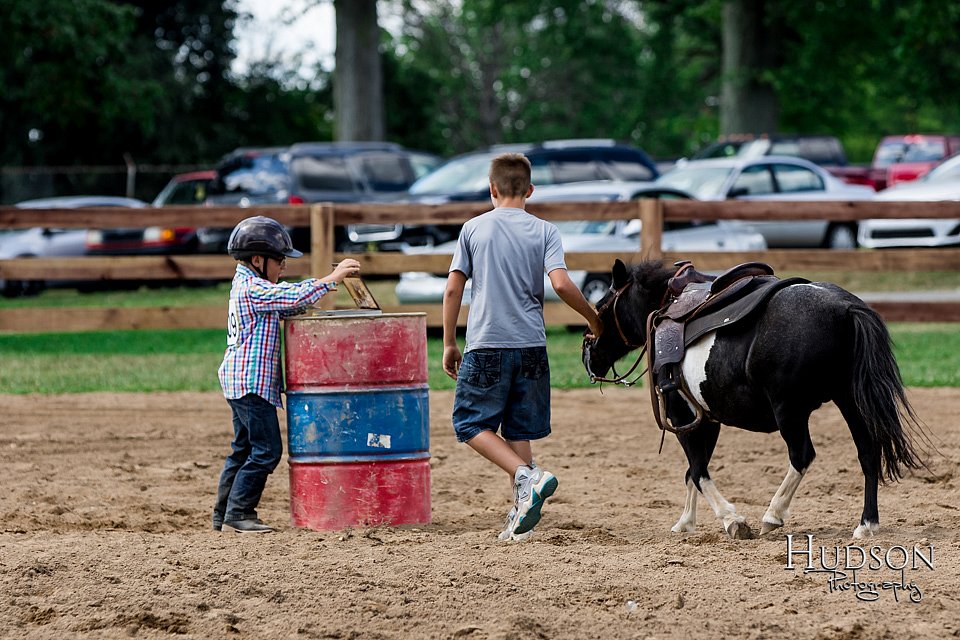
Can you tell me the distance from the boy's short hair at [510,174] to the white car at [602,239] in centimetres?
752

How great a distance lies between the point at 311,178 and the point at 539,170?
11.5 ft

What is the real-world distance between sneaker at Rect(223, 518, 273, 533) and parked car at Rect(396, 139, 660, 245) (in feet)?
36.1

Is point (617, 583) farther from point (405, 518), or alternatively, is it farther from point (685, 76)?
point (685, 76)

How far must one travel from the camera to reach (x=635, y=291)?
6.43m

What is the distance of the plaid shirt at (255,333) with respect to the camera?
6176mm

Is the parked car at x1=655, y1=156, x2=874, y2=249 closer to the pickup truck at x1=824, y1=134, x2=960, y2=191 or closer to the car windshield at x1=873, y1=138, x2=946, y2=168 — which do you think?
the pickup truck at x1=824, y1=134, x2=960, y2=191

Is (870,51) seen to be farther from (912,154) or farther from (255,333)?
(255,333)

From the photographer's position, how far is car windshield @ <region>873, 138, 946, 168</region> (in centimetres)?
2802

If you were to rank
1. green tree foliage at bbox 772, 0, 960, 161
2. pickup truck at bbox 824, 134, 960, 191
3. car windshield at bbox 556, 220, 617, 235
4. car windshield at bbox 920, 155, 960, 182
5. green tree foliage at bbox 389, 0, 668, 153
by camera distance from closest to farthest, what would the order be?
1. car windshield at bbox 556, 220, 617, 235
2. car windshield at bbox 920, 155, 960, 182
3. green tree foliage at bbox 772, 0, 960, 161
4. pickup truck at bbox 824, 134, 960, 191
5. green tree foliage at bbox 389, 0, 668, 153

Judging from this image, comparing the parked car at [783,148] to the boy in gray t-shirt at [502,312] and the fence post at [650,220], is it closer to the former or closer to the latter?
the fence post at [650,220]

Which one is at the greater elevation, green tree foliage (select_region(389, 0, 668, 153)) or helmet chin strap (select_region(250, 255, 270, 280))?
green tree foliage (select_region(389, 0, 668, 153))

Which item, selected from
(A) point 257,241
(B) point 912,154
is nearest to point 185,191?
(B) point 912,154

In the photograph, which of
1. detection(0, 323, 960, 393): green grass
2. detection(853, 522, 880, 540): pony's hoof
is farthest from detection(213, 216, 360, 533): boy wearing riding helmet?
detection(0, 323, 960, 393): green grass

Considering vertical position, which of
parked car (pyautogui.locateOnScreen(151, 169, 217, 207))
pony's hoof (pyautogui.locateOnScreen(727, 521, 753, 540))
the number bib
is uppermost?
parked car (pyautogui.locateOnScreen(151, 169, 217, 207))
